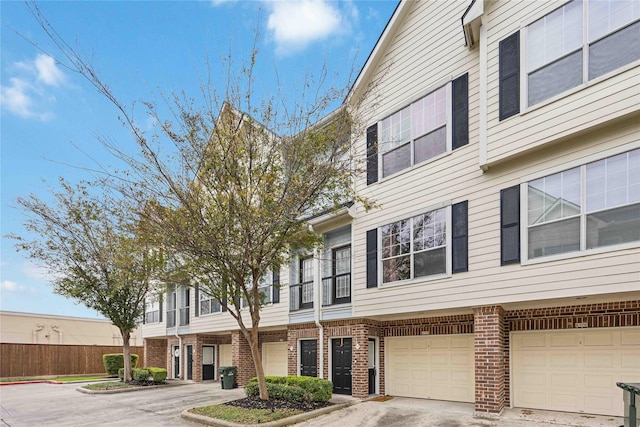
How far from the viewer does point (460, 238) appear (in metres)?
10.6

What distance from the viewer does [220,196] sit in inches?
420

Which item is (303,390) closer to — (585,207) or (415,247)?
(415,247)

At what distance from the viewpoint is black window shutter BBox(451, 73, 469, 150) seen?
1087cm

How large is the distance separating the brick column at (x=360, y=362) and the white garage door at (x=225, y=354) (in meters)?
9.92

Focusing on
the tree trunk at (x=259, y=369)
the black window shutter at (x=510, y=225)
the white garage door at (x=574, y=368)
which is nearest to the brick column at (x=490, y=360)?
the white garage door at (x=574, y=368)

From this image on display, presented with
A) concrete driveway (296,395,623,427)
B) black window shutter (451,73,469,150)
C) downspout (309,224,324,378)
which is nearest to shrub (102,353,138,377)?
downspout (309,224,324,378)

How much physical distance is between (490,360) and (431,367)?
9.54 ft

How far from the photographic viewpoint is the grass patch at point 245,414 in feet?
32.6

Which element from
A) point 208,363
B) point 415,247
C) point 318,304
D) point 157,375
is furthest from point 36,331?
point 415,247

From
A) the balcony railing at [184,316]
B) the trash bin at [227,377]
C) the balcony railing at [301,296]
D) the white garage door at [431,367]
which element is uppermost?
the balcony railing at [301,296]

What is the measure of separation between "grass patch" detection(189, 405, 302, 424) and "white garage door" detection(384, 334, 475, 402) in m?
3.84

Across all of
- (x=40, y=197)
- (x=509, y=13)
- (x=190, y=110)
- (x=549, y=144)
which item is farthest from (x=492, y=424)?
(x=40, y=197)

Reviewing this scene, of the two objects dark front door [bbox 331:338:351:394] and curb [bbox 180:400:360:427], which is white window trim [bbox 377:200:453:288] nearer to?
dark front door [bbox 331:338:351:394]

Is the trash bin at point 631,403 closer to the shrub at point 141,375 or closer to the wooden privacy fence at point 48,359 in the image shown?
the shrub at point 141,375
